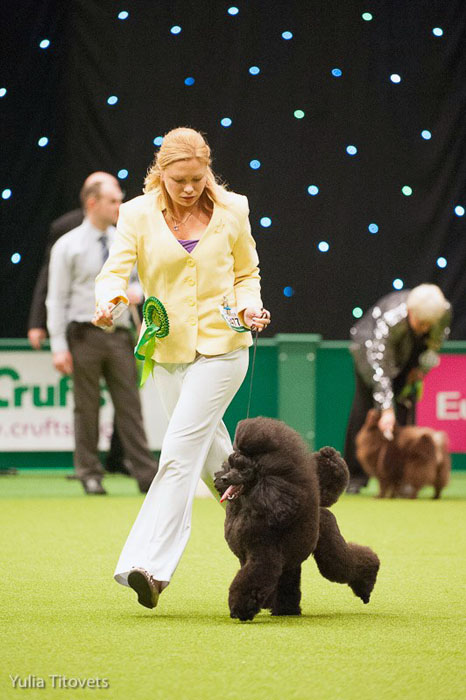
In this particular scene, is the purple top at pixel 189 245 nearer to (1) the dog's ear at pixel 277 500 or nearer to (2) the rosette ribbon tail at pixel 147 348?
(2) the rosette ribbon tail at pixel 147 348

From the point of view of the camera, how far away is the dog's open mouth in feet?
14.2

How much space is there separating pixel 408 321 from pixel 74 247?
7.58 feet

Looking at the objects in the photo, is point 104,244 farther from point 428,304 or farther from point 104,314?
point 104,314

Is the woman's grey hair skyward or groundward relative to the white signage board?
skyward

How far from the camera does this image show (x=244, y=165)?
472 inches

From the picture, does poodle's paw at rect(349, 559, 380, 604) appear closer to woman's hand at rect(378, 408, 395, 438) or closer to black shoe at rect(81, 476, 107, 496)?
woman's hand at rect(378, 408, 395, 438)

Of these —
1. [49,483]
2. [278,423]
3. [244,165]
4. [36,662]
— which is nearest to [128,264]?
[278,423]

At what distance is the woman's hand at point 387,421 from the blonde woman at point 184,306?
4.30 m

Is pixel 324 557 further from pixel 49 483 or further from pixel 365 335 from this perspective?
pixel 49 483

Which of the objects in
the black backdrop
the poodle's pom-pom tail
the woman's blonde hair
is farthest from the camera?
the black backdrop

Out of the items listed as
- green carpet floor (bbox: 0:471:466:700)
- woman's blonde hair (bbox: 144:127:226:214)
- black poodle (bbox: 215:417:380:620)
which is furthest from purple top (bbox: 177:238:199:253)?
green carpet floor (bbox: 0:471:466:700)

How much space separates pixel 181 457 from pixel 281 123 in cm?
789

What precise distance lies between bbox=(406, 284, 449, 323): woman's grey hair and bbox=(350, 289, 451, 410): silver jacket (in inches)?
3.0

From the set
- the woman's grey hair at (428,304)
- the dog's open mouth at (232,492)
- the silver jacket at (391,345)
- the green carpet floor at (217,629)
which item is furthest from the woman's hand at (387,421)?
the dog's open mouth at (232,492)
